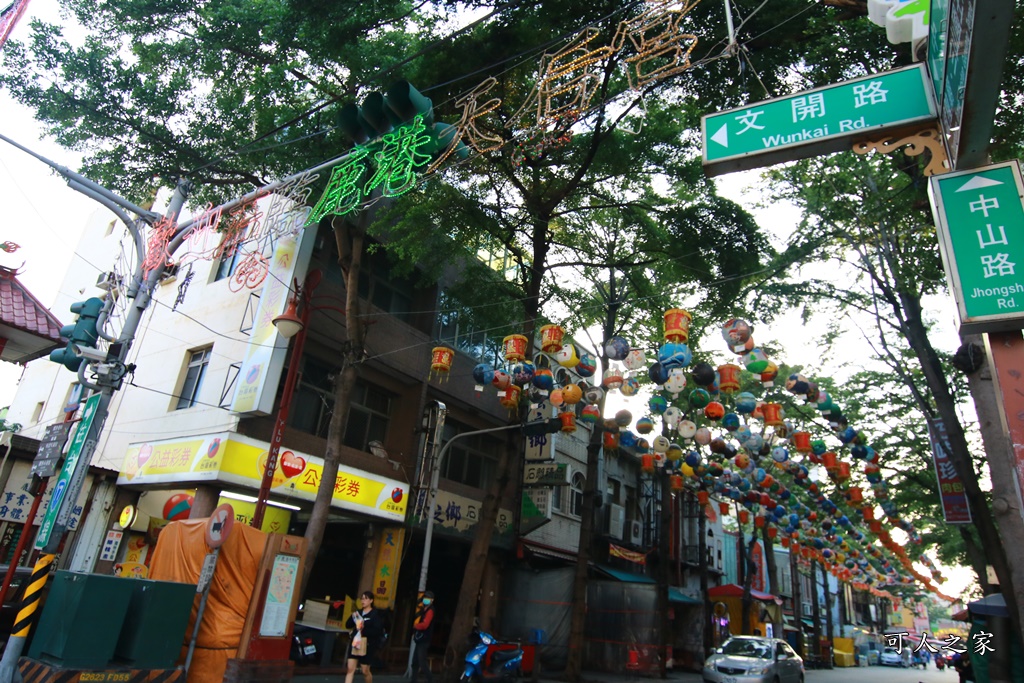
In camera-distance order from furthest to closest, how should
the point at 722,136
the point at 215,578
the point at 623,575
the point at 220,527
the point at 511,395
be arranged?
the point at 623,575 < the point at 511,395 < the point at 215,578 < the point at 220,527 < the point at 722,136

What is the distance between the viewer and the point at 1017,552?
563cm

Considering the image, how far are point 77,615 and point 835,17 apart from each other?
→ 1313 cm

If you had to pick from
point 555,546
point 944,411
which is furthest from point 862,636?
point 944,411

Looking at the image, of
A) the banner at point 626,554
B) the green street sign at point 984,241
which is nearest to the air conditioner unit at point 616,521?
the banner at point 626,554

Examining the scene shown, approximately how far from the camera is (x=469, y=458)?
67.4 feet

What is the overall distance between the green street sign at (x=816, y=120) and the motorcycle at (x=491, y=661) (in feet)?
37.3

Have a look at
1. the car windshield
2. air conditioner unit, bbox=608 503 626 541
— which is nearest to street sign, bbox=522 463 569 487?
the car windshield

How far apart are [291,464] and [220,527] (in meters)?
4.81

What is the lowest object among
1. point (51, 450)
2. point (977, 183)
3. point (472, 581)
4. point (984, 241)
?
point (472, 581)

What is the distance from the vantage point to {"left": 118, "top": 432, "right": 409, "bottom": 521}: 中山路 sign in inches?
508

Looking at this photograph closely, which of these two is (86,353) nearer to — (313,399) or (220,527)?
(220,527)

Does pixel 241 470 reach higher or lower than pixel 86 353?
lower

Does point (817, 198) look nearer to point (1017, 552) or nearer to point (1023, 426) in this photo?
point (1017, 552)

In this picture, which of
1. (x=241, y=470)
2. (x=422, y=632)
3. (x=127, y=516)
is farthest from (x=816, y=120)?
(x=127, y=516)
